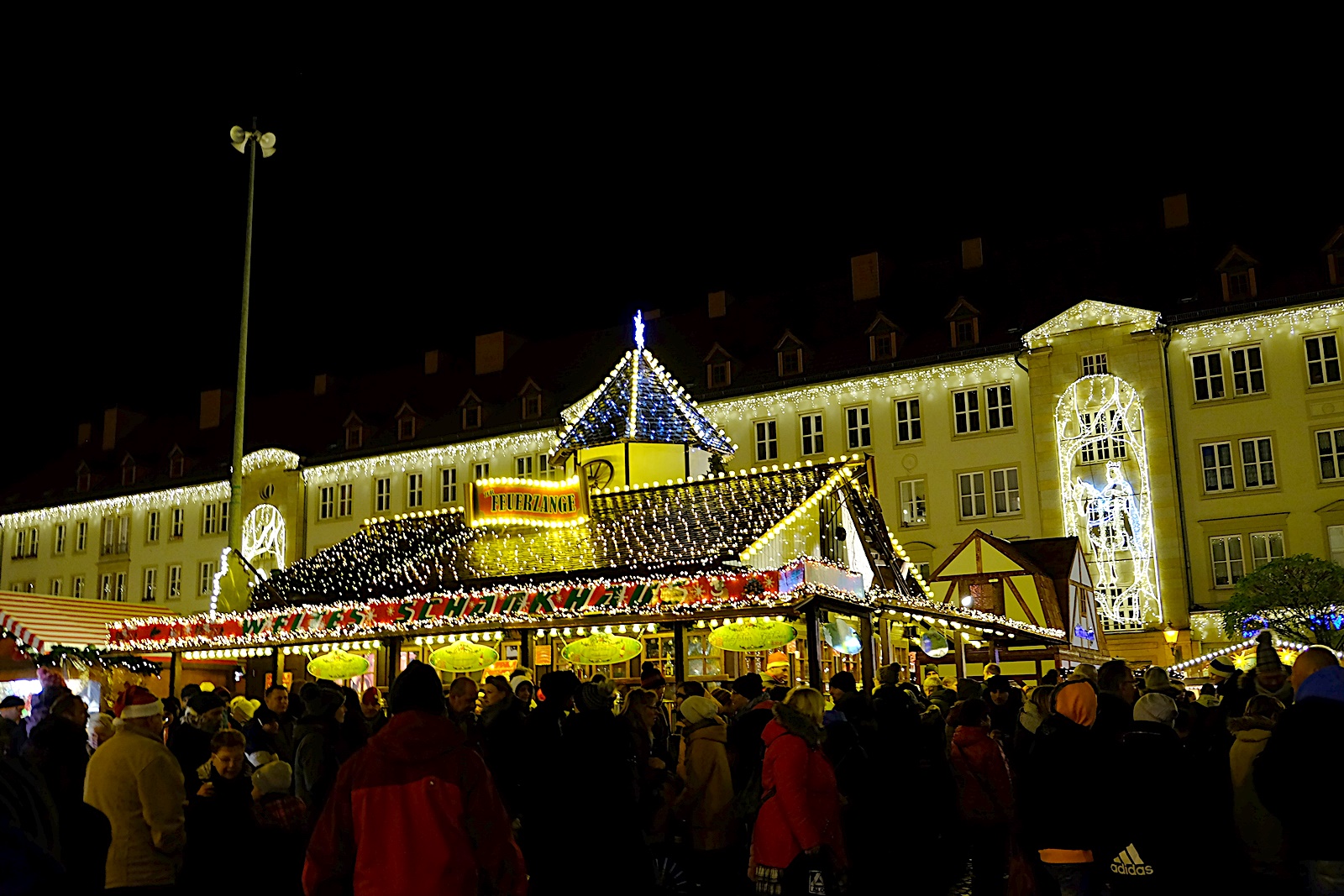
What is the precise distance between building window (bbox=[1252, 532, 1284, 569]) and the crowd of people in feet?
83.8

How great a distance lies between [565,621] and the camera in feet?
55.6

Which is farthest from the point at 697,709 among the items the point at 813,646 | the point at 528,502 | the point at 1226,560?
the point at 1226,560

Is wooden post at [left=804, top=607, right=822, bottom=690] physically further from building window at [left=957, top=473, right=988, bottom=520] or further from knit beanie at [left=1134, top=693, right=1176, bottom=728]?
building window at [left=957, top=473, right=988, bottom=520]

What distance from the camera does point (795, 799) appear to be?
21.7ft

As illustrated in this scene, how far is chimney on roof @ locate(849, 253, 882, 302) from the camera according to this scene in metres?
41.4

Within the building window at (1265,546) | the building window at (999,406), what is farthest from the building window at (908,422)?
the building window at (1265,546)

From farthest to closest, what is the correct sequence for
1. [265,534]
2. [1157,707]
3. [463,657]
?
[265,534], [463,657], [1157,707]

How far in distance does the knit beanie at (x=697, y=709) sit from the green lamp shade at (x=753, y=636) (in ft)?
22.9

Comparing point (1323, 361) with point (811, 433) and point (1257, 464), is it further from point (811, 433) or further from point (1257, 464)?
point (811, 433)

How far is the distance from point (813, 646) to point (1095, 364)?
22.0 metres

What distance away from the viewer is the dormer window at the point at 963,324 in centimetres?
3709

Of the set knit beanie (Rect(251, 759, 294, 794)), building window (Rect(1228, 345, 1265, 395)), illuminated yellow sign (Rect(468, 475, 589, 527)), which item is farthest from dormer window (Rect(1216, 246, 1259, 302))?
knit beanie (Rect(251, 759, 294, 794))

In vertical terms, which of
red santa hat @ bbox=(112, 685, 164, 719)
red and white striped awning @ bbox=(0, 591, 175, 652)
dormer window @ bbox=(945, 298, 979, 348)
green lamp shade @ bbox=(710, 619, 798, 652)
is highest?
dormer window @ bbox=(945, 298, 979, 348)

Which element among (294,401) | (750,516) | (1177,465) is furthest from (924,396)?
(294,401)
